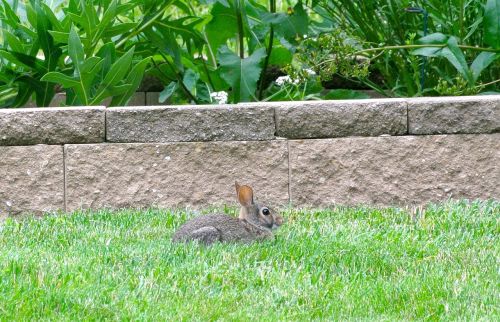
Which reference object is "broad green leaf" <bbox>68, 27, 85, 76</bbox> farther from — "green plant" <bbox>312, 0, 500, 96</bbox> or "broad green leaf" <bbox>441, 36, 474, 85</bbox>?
"broad green leaf" <bbox>441, 36, 474, 85</bbox>

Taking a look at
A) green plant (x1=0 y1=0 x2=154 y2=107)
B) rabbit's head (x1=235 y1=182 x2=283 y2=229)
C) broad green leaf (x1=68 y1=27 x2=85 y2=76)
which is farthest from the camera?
green plant (x1=0 y1=0 x2=154 y2=107)

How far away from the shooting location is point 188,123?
6.19 meters

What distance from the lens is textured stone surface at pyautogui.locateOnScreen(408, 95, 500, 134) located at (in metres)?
6.19

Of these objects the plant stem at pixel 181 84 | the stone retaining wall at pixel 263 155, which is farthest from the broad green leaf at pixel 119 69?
the plant stem at pixel 181 84

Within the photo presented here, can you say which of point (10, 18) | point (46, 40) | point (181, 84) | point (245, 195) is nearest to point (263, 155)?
point (245, 195)

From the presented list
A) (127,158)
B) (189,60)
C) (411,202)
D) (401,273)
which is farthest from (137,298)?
(189,60)

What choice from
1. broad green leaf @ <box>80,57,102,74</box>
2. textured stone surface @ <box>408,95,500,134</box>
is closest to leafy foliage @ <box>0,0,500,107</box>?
broad green leaf @ <box>80,57,102,74</box>

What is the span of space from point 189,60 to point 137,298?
3.62 m

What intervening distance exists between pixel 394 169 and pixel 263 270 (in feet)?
6.47

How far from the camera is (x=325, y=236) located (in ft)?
17.2

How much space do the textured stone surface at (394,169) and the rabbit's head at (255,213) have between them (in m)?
0.83

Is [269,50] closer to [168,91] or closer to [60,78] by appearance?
[168,91]

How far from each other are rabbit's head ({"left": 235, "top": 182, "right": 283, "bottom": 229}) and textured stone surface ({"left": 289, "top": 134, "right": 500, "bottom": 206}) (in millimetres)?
828

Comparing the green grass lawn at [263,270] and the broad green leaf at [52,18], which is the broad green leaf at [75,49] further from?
the green grass lawn at [263,270]
